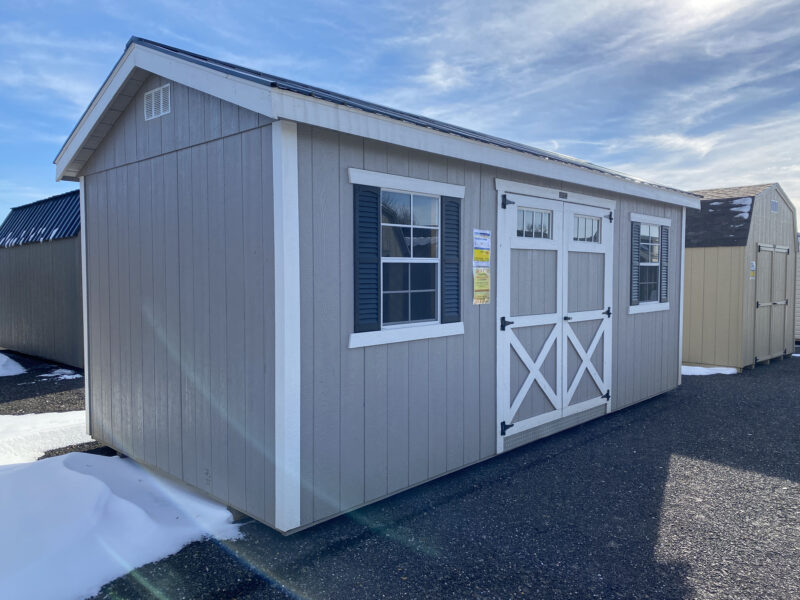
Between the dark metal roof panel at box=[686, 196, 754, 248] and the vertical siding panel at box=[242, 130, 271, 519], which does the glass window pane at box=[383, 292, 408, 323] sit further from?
the dark metal roof panel at box=[686, 196, 754, 248]

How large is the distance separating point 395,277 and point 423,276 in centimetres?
29

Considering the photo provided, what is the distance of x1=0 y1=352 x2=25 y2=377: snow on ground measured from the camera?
9.53m

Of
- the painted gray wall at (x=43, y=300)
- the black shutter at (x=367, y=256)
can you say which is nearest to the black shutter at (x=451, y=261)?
the black shutter at (x=367, y=256)

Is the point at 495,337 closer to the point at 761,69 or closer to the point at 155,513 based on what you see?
the point at 155,513

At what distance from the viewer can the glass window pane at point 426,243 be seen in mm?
4082

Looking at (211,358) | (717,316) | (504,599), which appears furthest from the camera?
(717,316)

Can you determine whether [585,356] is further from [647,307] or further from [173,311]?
[173,311]

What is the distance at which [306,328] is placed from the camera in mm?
3361

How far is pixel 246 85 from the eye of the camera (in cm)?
323

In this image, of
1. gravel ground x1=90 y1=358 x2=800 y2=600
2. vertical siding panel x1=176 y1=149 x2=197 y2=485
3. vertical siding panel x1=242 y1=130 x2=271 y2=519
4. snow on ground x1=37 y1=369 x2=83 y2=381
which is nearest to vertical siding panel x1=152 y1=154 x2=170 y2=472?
vertical siding panel x1=176 y1=149 x2=197 y2=485

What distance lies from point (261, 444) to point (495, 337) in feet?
7.52

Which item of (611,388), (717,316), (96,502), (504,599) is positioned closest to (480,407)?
(504,599)

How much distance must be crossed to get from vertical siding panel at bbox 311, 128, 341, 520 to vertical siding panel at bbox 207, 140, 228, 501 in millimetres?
695

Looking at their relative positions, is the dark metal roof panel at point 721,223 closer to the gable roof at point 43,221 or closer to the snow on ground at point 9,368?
the gable roof at point 43,221
